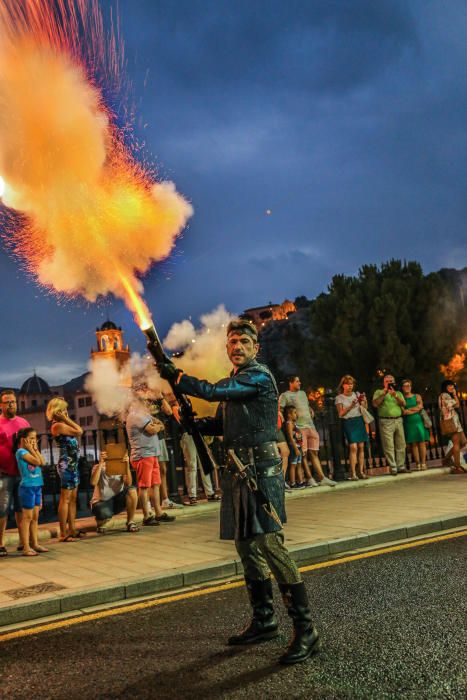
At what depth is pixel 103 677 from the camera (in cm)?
408

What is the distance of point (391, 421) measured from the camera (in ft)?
46.3

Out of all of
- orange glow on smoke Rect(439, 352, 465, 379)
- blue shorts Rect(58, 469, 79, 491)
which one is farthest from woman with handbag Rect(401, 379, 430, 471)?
orange glow on smoke Rect(439, 352, 465, 379)

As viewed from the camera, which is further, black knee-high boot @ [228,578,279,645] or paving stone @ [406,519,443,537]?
paving stone @ [406,519,443,537]

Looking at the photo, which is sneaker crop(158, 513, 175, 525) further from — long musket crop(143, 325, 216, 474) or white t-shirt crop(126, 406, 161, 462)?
long musket crop(143, 325, 216, 474)

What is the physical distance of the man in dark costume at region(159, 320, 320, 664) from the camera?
432 centimetres

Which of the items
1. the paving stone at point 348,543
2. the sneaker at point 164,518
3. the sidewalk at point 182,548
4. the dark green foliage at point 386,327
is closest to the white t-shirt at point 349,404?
the sidewalk at point 182,548

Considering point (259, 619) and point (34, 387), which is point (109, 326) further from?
point (259, 619)

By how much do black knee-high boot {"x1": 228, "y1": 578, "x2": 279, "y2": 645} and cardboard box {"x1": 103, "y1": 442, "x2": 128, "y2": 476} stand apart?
5166 mm

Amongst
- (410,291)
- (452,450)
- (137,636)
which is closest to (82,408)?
(410,291)

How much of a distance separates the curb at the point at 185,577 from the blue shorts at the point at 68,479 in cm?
287

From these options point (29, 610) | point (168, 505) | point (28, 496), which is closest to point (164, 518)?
point (168, 505)

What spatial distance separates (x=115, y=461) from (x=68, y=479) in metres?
0.77

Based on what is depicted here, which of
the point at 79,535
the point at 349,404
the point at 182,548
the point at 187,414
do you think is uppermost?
the point at 349,404

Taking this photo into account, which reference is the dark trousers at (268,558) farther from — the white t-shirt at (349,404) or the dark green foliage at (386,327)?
the dark green foliage at (386,327)
